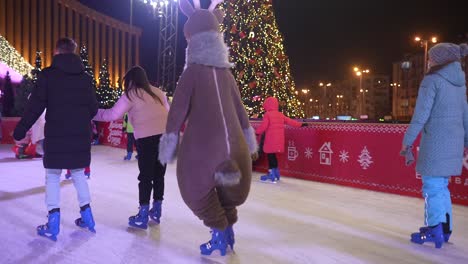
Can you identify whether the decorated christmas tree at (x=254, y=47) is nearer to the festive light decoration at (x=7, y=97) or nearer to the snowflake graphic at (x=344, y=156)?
the snowflake graphic at (x=344, y=156)

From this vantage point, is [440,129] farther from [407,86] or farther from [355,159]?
[407,86]

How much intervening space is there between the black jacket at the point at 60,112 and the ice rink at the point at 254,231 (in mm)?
711

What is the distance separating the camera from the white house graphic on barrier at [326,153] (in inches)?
278

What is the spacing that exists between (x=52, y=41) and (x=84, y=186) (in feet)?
126

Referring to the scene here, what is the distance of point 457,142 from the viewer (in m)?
3.46

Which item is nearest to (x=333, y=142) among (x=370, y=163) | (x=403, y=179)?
(x=370, y=163)

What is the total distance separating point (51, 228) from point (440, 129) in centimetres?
328

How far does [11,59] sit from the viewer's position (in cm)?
2869

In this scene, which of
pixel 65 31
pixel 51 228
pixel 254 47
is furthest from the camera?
pixel 65 31

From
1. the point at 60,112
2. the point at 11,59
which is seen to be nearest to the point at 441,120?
the point at 60,112

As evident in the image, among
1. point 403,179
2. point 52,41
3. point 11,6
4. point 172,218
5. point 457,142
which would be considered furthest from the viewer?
point 52,41

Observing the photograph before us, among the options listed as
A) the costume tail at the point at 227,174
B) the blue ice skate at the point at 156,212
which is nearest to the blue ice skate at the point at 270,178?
the blue ice skate at the point at 156,212

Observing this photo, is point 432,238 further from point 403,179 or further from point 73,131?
point 73,131

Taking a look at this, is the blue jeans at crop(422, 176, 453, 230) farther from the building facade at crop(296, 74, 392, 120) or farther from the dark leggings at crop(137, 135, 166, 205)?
the building facade at crop(296, 74, 392, 120)
